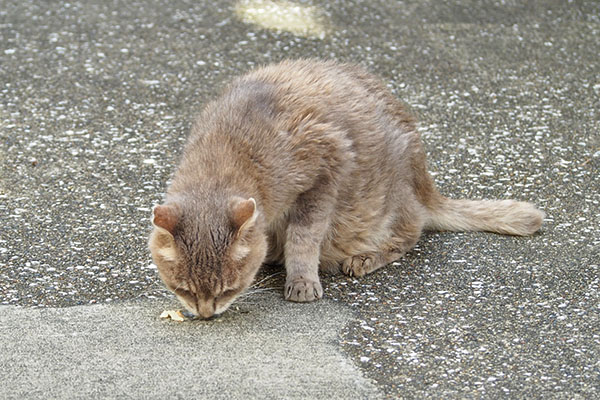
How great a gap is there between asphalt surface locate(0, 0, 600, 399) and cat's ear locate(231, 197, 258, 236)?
483 millimetres

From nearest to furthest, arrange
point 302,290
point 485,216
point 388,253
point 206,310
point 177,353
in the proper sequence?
point 177,353, point 206,310, point 302,290, point 388,253, point 485,216

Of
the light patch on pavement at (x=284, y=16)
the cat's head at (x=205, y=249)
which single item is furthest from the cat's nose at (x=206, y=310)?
the light patch on pavement at (x=284, y=16)

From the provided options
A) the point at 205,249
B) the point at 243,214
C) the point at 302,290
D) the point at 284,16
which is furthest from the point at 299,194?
the point at 284,16

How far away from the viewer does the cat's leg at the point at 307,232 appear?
4281 mm

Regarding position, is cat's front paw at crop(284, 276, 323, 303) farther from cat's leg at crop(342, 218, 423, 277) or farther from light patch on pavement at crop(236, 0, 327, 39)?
light patch on pavement at crop(236, 0, 327, 39)

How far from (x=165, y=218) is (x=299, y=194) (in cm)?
84

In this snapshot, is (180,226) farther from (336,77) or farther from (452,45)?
(452,45)

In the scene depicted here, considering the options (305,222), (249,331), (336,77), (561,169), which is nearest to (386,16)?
(561,169)

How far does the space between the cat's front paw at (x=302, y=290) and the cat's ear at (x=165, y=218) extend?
2.44 ft

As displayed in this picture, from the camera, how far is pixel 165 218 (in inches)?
145

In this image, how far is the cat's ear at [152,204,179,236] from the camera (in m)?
3.67

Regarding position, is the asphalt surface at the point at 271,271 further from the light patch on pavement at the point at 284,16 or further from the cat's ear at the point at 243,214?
the cat's ear at the point at 243,214

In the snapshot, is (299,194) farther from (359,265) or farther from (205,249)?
(205,249)

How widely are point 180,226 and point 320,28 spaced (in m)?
4.37
